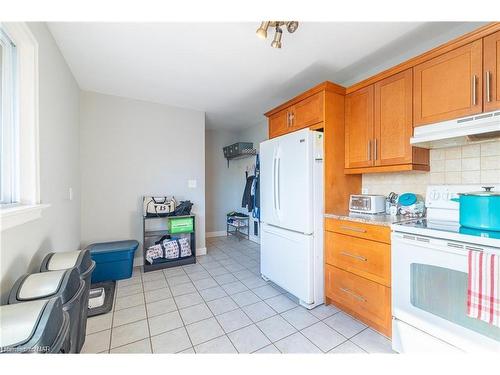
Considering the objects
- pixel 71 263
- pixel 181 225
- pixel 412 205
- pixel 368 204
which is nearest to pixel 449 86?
pixel 412 205

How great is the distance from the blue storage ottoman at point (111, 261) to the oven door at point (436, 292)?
9.20 feet

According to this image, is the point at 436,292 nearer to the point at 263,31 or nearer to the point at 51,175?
the point at 263,31

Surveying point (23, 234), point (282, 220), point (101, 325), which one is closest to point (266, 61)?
point (282, 220)

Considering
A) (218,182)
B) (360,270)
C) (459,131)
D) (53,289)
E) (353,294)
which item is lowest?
(353,294)

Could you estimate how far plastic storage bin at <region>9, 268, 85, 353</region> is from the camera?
92 cm

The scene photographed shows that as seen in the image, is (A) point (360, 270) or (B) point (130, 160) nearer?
(A) point (360, 270)

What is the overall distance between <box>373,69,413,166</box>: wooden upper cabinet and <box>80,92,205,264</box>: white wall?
8.56ft

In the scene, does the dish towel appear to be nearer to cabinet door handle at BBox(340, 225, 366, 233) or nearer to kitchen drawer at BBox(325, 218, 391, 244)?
kitchen drawer at BBox(325, 218, 391, 244)

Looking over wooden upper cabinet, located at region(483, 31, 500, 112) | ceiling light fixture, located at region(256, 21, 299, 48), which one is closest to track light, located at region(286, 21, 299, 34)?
ceiling light fixture, located at region(256, 21, 299, 48)

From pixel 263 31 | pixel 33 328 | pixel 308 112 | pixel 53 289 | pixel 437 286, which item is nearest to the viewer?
pixel 33 328

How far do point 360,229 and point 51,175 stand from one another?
8.29 feet

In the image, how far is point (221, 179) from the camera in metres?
4.93
